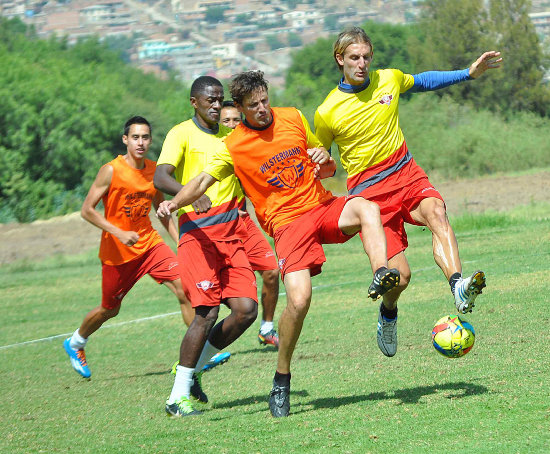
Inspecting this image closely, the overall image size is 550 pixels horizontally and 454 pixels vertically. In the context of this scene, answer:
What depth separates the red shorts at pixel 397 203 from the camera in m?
8.05

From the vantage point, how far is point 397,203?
805cm

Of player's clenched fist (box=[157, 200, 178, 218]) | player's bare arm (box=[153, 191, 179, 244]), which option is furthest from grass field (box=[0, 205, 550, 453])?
player's clenched fist (box=[157, 200, 178, 218])

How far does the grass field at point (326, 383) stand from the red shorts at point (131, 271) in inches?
35.2

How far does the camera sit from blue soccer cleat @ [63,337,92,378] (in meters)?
10.6

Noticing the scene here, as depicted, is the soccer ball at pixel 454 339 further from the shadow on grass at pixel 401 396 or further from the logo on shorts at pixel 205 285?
the logo on shorts at pixel 205 285

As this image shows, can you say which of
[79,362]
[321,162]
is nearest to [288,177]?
[321,162]

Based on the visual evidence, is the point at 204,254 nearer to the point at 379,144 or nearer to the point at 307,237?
the point at 307,237

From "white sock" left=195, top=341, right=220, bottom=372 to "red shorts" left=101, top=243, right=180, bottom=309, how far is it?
7.67 ft

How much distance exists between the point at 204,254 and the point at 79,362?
3133 mm

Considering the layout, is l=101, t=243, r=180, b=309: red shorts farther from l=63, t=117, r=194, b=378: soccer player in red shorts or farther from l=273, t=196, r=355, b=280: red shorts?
l=273, t=196, r=355, b=280: red shorts

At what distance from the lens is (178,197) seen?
749cm

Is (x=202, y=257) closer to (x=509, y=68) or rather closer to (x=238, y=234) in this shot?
(x=238, y=234)

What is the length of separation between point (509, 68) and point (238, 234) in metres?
55.3

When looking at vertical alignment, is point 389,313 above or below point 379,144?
below
